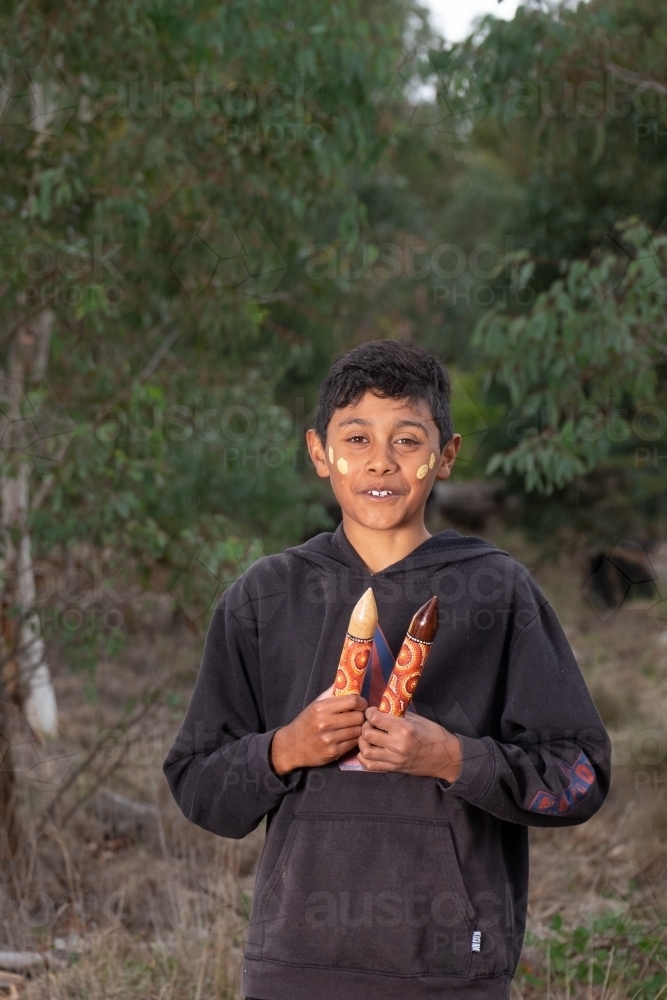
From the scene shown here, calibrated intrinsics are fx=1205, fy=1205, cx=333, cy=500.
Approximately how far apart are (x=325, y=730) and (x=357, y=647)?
5.0 inches

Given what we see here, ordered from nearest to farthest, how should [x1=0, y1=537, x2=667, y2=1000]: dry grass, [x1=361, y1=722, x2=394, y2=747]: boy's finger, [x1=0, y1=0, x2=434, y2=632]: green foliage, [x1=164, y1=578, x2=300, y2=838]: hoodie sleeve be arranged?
1. [x1=361, y1=722, x2=394, y2=747]: boy's finger
2. [x1=164, y1=578, x2=300, y2=838]: hoodie sleeve
3. [x1=0, y1=537, x2=667, y2=1000]: dry grass
4. [x1=0, y1=0, x2=434, y2=632]: green foliage

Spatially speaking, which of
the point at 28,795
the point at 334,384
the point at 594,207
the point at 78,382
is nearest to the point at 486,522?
the point at 594,207

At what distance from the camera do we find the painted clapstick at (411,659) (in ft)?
5.53

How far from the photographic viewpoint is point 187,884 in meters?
4.25

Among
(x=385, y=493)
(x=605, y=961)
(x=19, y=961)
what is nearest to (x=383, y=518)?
(x=385, y=493)

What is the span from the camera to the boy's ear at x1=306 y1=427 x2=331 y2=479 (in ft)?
6.75

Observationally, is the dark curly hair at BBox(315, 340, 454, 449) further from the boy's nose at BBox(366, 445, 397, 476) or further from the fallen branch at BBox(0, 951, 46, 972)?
the fallen branch at BBox(0, 951, 46, 972)

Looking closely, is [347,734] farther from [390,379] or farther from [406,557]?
[390,379]

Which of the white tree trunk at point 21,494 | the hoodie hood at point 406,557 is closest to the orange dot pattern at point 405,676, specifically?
the hoodie hood at point 406,557

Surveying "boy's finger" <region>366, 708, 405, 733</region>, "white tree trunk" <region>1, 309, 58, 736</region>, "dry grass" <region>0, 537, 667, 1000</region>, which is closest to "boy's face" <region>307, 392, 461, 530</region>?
"boy's finger" <region>366, 708, 405, 733</region>

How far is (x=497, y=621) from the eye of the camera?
6.18 ft

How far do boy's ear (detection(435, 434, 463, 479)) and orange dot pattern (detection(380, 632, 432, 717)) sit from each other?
419mm

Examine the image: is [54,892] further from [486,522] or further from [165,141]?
[486,522]

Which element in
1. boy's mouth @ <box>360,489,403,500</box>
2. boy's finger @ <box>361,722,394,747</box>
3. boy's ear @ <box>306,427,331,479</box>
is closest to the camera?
boy's finger @ <box>361,722,394,747</box>
